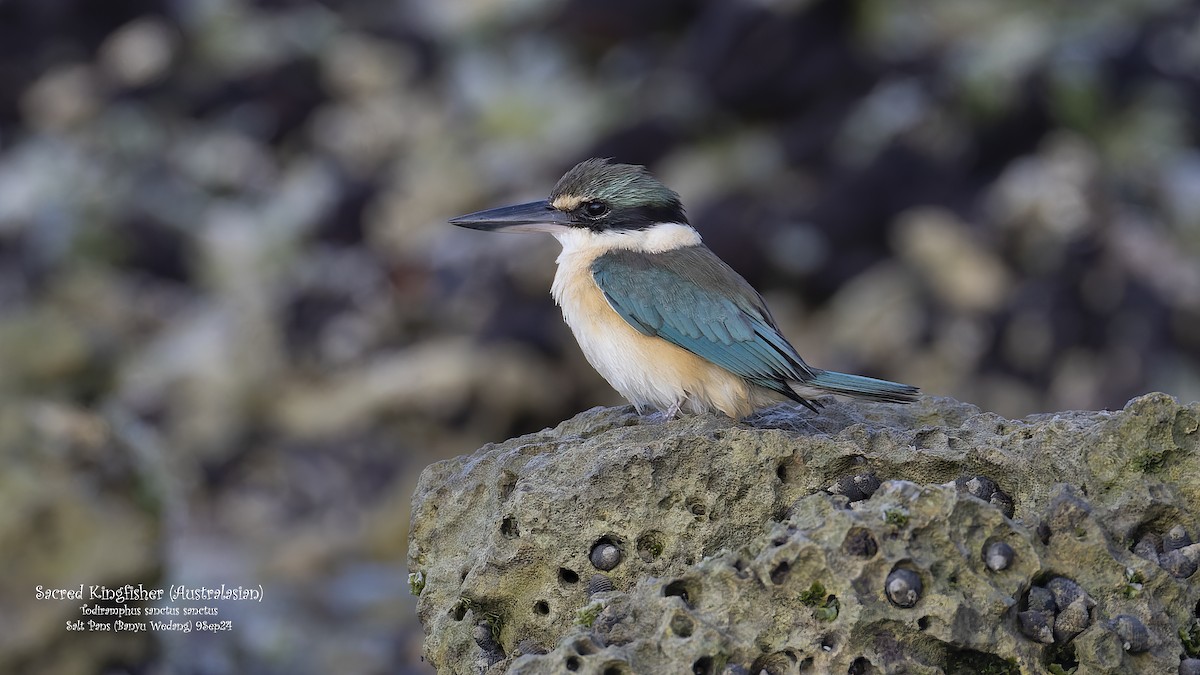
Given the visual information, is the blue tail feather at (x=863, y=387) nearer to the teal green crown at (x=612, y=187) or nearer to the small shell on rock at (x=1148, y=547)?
the small shell on rock at (x=1148, y=547)

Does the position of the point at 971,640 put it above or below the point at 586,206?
below

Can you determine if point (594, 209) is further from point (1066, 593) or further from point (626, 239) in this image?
point (1066, 593)

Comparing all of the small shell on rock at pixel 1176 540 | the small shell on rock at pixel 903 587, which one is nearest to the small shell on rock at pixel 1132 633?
the small shell on rock at pixel 1176 540

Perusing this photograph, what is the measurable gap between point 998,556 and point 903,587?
1.16 feet

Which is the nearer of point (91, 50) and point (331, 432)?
point (331, 432)

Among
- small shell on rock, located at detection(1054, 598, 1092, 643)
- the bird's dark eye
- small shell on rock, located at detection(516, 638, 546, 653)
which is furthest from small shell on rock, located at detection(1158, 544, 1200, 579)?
the bird's dark eye

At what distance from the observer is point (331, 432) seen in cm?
1598

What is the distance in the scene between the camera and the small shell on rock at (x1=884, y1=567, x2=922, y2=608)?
14.4 ft

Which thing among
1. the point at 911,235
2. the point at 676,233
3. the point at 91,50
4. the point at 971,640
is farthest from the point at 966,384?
the point at 91,50

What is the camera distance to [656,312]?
5.98 m

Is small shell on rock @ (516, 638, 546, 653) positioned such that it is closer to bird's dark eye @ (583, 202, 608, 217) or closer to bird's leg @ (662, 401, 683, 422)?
bird's leg @ (662, 401, 683, 422)

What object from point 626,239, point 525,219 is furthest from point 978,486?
point 525,219

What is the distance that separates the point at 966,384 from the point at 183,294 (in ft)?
36.8

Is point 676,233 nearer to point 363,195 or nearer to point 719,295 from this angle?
point 719,295
